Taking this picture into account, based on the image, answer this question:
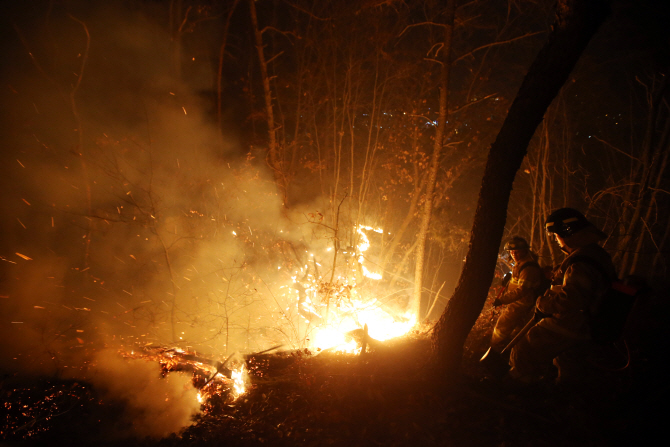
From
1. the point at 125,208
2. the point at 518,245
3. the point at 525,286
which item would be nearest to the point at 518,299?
the point at 525,286

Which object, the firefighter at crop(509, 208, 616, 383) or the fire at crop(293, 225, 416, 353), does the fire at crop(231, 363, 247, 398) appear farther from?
the firefighter at crop(509, 208, 616, 383)

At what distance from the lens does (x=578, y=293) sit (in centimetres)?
349

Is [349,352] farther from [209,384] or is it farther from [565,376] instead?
[565,376]

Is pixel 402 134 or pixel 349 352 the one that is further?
pixel 402 134

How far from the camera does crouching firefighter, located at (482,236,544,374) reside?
4375 mm

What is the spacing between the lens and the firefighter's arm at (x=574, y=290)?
3.46 metres

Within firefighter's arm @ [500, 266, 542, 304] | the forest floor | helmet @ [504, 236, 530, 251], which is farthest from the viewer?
helmet @ [504, 236, 530, 251]

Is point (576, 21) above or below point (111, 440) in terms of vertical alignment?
above

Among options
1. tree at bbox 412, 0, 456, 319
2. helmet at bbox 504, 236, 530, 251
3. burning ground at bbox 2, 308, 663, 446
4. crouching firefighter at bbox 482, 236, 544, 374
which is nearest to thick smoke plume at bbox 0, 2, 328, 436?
burning ground at bbox 2, 308, 663, 446

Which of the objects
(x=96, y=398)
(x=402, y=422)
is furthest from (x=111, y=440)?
(x=402, y=422)

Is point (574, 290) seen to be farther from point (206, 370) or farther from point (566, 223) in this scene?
point (206, 370)

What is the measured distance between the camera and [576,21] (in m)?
2.94

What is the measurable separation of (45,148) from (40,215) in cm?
187

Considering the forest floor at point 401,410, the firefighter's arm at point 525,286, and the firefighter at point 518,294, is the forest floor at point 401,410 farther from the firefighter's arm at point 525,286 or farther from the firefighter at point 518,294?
the firefighter's arm at point 525,286
